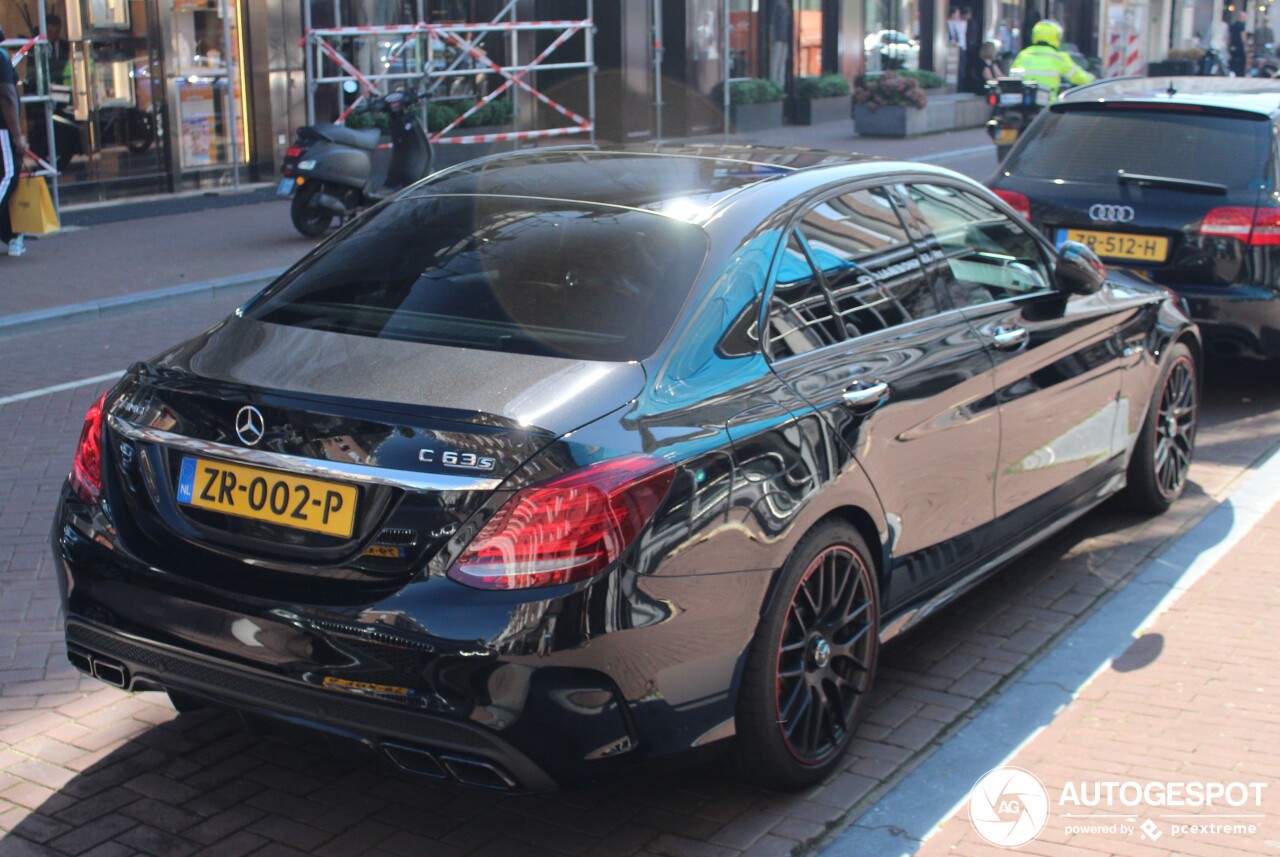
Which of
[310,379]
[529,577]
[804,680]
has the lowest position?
[804,680]

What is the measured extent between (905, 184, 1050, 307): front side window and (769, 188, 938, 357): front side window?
0.56 feet

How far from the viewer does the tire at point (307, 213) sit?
1352cm

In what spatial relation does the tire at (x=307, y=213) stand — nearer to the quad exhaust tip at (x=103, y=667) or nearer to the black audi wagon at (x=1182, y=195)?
the black audi wagon at (x=1182, y=195)

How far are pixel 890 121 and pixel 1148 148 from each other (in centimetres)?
1705

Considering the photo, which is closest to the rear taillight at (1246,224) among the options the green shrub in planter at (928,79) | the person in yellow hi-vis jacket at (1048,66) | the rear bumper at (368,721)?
the rear bumper at (368,721)

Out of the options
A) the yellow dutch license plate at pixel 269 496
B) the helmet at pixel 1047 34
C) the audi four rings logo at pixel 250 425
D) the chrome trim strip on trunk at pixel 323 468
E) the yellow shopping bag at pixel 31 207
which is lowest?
the yellow shopping bag at pixel 31 207

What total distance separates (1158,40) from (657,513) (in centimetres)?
4434

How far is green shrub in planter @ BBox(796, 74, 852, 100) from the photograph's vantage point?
2675 cm

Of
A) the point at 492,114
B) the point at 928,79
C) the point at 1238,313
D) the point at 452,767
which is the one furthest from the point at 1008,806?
the point at 928,79

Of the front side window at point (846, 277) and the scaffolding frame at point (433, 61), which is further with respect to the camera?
the scaffolding frame at point (433, 61)

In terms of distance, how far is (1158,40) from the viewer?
43.5 meters

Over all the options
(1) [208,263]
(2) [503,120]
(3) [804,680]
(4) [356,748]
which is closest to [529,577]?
(4) [356,748]

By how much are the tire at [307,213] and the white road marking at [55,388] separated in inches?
198

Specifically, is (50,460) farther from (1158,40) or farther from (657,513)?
(1158,40)
